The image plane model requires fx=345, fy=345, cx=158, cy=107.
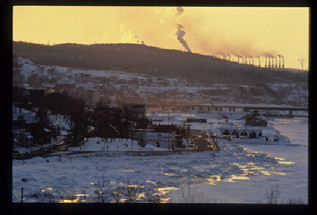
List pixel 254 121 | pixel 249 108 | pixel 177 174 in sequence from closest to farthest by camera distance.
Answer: pixel 177 174 → pixel 254 121 → pixel 249 108

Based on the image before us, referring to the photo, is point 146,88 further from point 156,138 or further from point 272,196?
point 272,196

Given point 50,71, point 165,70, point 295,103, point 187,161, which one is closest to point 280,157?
point 187,161

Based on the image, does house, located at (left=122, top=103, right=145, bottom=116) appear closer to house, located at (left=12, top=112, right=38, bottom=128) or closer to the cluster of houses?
the cluster of houses

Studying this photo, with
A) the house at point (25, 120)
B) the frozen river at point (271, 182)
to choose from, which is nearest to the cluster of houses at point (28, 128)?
the house at point (25, 120)

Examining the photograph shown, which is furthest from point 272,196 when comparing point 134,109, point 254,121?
point 254,121

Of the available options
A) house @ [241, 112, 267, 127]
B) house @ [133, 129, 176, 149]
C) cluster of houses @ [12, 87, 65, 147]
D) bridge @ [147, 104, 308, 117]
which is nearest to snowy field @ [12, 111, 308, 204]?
house @ [133, 129, 176, 149]

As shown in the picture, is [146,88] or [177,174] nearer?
[177,174]

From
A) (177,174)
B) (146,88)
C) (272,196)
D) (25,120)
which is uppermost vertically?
(146,88)

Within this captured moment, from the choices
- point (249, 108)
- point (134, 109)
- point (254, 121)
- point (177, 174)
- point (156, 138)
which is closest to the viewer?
point (177, 174)
